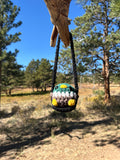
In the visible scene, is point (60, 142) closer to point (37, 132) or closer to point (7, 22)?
point (37, 132)

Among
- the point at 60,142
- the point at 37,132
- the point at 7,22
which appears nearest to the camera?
the point at 60,142

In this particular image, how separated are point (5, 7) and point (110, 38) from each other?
878 cm

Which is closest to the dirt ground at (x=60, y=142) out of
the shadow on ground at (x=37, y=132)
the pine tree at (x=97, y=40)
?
the shadow on ground at (x=37, y=132)

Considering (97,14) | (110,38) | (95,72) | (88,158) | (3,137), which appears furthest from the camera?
(95,72)

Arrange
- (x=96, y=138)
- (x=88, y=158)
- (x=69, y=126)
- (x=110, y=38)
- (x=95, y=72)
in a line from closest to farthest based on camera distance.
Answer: (x=88, y=158) < (x=96, y=138) < (x=69, y=126) < (x=110, y=38) < (x=95, y=72)

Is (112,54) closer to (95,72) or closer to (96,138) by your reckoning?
(95,72)

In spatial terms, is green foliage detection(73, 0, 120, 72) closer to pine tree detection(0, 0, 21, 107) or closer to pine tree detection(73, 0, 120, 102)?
pine tree detection(73, 0, 120, 102)

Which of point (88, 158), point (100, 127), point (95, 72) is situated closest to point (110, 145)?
point (88, 158)

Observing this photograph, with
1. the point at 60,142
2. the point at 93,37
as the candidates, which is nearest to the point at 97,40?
the point at 93,37

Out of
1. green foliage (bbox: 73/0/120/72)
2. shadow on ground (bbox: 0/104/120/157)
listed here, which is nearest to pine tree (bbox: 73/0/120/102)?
green foliage (bbox: 73/0/120/72)

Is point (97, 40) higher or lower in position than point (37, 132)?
higher

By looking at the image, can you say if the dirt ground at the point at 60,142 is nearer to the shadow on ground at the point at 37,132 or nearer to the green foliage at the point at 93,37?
the shadow on ground at the point at 37,132

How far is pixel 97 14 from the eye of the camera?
8305 millimetres

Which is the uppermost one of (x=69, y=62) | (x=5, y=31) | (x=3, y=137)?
(x=5, y=31)
